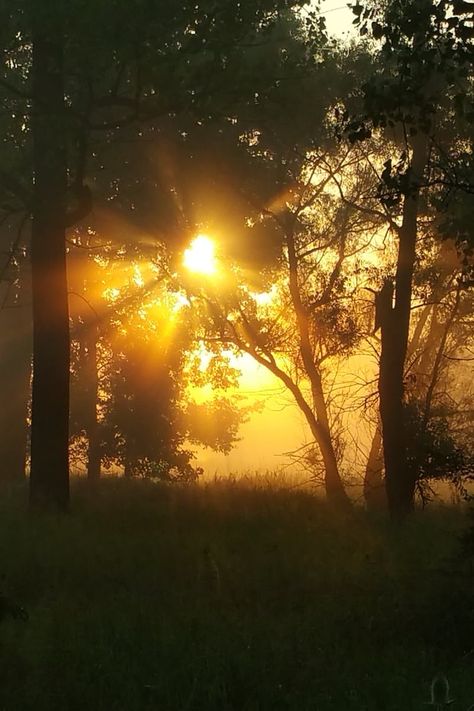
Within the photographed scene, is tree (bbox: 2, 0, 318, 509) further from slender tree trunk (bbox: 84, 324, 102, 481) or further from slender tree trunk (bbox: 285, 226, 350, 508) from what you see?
slender tree trunk (bbox: 84, 324, 102, 481)

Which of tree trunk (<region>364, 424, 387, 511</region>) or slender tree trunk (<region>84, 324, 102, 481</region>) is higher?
slender tree trunk (<region>84, 324, 102, 481</region>)

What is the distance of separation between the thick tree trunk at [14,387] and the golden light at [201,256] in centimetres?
591

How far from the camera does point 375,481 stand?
2322 centimetres

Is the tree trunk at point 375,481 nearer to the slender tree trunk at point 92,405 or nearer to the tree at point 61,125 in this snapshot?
the tree at point 61,125

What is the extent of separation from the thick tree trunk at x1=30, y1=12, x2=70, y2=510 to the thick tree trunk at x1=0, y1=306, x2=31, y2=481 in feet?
29.0

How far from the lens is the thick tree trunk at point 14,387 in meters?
23.7

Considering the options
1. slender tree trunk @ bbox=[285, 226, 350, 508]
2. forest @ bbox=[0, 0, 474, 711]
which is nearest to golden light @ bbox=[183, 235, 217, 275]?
forest @ bbox=[0, 0, 474, 711]

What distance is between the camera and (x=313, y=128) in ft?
61.6

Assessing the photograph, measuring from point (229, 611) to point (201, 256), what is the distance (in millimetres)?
14176

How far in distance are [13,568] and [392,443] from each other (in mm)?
7955

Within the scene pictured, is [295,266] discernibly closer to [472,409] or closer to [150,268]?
[472,409]

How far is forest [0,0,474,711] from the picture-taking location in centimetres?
730

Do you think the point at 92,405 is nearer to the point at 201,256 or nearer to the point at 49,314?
the point at 201,256

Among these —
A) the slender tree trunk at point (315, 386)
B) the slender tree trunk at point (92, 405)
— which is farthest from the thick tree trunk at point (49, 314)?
the slender tree trunk at point (92, 405)
